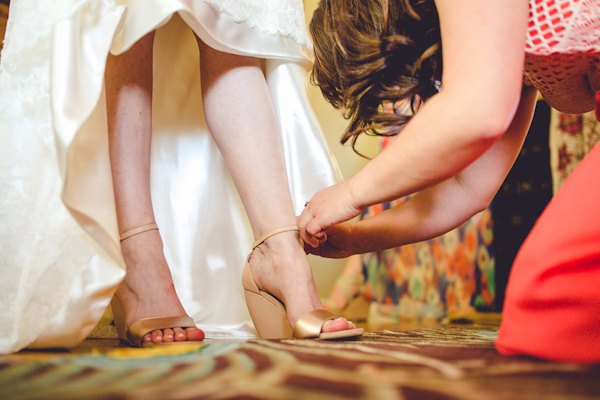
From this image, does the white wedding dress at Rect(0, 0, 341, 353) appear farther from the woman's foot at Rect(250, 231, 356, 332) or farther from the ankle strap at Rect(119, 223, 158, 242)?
the woman's foot at Rect(250, 231, 356, 332)

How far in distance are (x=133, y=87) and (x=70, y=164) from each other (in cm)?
25

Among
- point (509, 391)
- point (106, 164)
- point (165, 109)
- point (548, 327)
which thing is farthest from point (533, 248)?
point (165, 109)

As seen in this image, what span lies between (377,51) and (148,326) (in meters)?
0.54

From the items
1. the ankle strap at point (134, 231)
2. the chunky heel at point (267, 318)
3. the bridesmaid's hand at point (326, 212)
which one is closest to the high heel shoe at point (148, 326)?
the ankle strap at point (134, 231)

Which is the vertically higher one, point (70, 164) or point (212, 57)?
point (212, 57)

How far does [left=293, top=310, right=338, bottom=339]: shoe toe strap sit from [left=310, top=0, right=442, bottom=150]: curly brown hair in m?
0.30

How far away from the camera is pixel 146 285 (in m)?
0.70

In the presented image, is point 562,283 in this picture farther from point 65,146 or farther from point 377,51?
point 65,146

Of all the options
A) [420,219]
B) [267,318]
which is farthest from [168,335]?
[420,219]

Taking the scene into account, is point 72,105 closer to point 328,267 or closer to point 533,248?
point 533,248

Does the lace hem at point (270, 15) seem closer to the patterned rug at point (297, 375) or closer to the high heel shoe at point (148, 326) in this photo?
the high heel shoe at point (148, 326)

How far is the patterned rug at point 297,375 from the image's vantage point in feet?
1.01

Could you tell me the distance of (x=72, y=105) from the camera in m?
0.57

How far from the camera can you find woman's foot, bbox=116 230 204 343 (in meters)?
0.69
